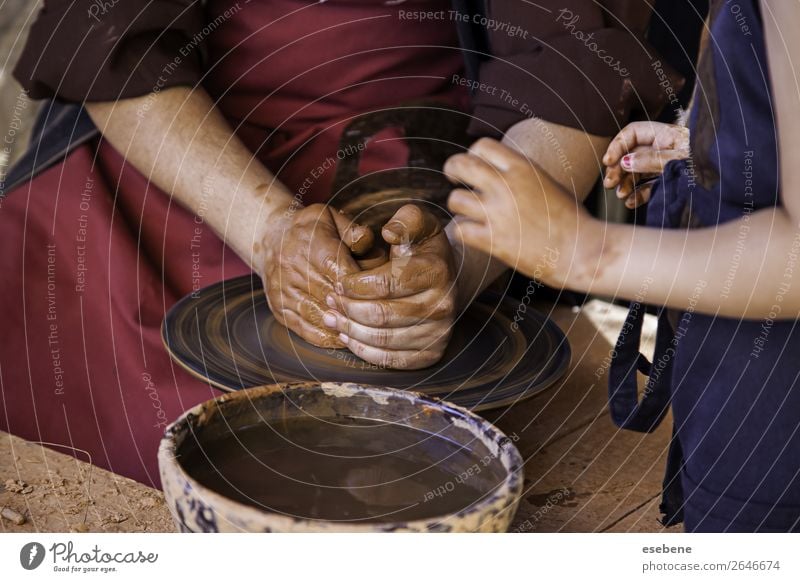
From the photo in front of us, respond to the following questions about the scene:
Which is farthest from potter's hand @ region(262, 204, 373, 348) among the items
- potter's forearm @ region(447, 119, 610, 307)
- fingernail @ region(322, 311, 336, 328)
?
potter's forearm @ region(447, 119, 610, 307)

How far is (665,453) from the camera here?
23.0 inches

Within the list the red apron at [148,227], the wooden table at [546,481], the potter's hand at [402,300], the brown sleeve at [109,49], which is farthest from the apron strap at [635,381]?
the brown sleeve at [109,49]

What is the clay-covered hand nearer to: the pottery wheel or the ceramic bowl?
the pottery wheel

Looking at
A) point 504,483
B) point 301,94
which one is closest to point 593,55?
point 301,94

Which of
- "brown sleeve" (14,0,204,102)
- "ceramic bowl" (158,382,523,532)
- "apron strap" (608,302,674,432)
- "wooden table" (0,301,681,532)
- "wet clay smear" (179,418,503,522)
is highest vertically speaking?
"brown sleeve" (14,0,204,102)

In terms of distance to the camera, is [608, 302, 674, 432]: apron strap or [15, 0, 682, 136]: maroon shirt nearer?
[608, 302, 674, 432]: apron strap

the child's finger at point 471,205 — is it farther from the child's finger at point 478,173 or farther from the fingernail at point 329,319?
the fingernail at point 329,319

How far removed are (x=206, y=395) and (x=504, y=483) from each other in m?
0.35

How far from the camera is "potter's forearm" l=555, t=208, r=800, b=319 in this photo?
1.32ft

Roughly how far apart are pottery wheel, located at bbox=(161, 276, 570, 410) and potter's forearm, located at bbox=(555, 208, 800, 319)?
0.45 feet

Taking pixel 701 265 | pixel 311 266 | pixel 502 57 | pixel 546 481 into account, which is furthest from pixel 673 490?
pixel 502 57

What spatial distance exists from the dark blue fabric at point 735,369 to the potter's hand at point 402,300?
191 millimetres

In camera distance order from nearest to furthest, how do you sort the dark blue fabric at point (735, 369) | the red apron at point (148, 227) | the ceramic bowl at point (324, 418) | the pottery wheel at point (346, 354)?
the ceramic bowl at point (324, 418)
the dark blue fabric at point (735, 369)
the pottery wheel at point (346, 354)
the red apron at point (148, 227)

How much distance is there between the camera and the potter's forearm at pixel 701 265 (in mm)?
402
